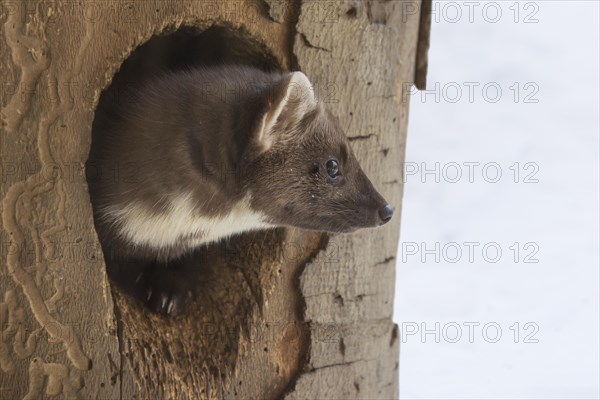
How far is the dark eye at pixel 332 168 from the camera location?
277cm

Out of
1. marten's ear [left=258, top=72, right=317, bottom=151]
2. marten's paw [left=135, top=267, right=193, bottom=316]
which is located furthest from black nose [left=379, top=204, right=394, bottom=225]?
marten's paw [left=135, top=267, right=193, bottom=316]

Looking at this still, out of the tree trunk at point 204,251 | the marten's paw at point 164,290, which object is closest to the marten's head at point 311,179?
the tree trunk at point 204,251

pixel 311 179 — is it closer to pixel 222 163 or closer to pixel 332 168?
pixel 332 168

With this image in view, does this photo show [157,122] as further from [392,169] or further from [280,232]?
[392,169]

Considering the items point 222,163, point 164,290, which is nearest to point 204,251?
point 164,290

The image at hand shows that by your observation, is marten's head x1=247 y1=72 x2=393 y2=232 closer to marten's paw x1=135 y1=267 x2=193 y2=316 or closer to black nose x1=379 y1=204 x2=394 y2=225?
black nose x1=379 y1=204 x2=394 y2=225

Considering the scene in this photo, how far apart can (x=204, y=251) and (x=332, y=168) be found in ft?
2.44

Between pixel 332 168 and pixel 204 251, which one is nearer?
pixel 332 168

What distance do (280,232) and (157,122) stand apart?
1.81 ft

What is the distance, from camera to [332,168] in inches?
109

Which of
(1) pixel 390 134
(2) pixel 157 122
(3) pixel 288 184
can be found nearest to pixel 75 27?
(2) pixel 157 122

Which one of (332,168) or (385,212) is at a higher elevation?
(332,168)

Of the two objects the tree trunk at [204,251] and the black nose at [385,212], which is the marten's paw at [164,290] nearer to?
the tree trunk at [204,251]

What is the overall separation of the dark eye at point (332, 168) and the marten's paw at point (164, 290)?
0.77 meters
